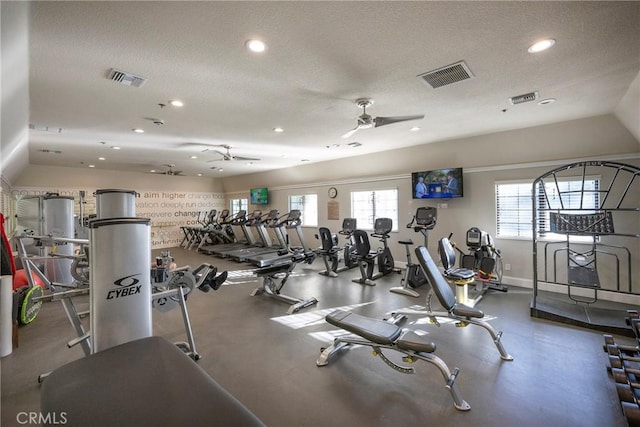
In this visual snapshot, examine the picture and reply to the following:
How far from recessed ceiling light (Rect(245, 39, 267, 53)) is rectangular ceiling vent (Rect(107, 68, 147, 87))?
1.38 meters

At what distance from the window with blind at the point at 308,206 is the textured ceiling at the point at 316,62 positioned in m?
4.48

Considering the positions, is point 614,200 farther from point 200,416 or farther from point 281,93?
point 200,416

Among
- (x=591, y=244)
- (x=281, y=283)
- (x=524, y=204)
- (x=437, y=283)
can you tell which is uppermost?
(x=524, y=204)

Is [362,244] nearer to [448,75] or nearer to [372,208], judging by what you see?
[372,208]

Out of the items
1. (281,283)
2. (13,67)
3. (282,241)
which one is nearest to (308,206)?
(282,241)

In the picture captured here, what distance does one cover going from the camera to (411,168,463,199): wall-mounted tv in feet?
18.7

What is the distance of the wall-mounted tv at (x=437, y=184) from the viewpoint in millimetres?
5707

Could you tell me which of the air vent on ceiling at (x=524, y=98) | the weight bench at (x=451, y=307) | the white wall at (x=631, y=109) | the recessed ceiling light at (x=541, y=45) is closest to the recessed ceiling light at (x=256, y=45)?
the recessed ceiling light at (x=541, y=45)

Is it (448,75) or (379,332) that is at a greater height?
(448,75)

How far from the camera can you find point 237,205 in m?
12.2

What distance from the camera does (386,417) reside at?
1.97 meters

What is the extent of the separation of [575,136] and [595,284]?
242 cm

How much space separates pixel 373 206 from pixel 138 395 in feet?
22.5

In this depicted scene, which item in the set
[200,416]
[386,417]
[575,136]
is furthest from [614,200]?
[200,416]
